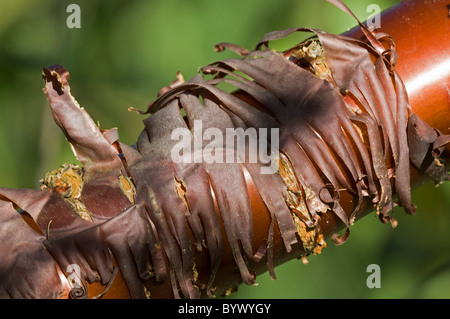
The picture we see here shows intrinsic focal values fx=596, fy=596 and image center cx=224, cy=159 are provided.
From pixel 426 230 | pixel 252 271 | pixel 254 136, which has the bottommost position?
pixel 426 230

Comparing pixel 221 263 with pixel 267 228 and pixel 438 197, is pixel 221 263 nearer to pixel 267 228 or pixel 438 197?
pixel 267 228

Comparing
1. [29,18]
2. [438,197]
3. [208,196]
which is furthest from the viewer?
[29,18]

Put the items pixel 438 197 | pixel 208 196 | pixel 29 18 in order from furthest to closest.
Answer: pixel 29 18
pixel 438 197
pixel 208 196

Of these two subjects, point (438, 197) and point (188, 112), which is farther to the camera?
point (438, 197)

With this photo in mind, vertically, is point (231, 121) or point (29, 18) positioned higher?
point (231, 121)

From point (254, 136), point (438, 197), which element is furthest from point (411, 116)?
point (438, 197)

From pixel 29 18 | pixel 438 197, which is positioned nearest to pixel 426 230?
pixel 438 197

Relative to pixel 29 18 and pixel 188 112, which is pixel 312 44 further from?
pixel 29 18
